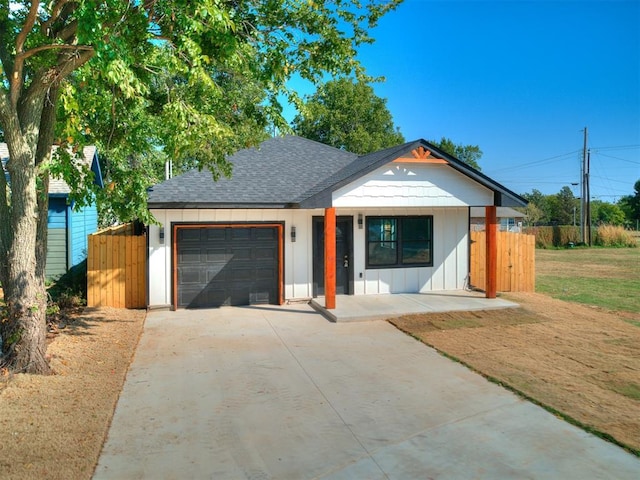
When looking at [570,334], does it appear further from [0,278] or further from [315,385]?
[0,278]

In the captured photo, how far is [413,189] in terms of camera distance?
36.2ft

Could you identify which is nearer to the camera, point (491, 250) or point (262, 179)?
point (491, 250)

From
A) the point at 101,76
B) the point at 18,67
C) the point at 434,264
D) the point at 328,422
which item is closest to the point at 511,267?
the point at 434,264

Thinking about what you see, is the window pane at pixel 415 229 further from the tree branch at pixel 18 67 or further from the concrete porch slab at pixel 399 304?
the tree branch at pixel 18 67

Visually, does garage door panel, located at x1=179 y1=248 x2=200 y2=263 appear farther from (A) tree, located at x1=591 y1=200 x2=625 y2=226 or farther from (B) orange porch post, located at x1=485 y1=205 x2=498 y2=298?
(A) tree, located at x1=591 y1=200 x2=625 y2=226

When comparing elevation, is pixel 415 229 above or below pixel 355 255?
above

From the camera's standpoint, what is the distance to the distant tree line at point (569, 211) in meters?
62.2

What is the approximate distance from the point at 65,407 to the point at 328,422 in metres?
3.03

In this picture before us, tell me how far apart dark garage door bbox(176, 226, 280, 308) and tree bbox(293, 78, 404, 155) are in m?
22.9

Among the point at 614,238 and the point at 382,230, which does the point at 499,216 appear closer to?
the point at 382,230

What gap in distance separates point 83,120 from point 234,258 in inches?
179

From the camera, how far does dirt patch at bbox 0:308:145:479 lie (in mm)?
4184

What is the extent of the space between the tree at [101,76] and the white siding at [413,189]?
262 cm

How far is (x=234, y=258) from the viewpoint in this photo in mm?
11359
